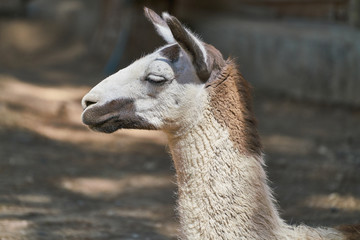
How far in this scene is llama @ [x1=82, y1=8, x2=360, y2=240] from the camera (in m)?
2.98

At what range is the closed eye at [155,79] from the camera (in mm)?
3045

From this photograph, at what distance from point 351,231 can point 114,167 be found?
4.28m

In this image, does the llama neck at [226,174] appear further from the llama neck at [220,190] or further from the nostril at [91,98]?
the nostril at [91,98]

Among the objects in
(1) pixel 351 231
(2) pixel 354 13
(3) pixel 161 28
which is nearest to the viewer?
(1) pixel 351 231

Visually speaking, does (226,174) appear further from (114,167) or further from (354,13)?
(354,13)

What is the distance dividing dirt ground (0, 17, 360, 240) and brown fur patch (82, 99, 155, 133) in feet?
6.09

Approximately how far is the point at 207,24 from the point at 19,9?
20.2 feet

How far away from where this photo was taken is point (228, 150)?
3025mm

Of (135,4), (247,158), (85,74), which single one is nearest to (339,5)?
(135,4)

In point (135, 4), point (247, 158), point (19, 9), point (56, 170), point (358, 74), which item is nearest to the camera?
point (247, 158)

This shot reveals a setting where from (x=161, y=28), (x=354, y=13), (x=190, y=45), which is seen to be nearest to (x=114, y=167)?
(x=161, y=28)

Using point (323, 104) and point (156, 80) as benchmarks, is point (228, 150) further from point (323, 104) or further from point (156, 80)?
point (323, 104)

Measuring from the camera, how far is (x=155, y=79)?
305 centimetres

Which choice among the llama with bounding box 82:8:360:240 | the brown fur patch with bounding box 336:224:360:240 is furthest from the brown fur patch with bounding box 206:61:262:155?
the brown fur patch with bounding box 336:224:360:240
